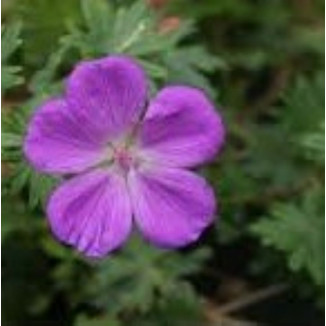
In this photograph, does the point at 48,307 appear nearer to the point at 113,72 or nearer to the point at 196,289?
the point at 196,289

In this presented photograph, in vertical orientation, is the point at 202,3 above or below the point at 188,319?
above

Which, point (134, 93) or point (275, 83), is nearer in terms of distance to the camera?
point (134, 93)

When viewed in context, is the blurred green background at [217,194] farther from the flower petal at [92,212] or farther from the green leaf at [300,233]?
the flower petal at [92,212]

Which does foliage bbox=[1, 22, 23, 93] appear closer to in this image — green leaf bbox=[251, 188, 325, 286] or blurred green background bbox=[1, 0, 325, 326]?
blurred green background bbox=[1, 0, 325, 326]

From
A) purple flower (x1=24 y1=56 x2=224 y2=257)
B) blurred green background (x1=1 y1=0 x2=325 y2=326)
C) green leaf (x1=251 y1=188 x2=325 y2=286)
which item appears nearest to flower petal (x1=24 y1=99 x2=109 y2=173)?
purple flower (x1=24 y1=56 x2=224 y2=257)

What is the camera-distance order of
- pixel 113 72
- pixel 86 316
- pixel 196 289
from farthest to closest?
pixel 196 289 < pixel 86 316 < pixel 113 72

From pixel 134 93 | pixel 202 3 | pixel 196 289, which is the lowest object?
pixel 196 289

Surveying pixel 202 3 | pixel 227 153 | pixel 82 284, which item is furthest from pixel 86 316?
pixel 202 3
